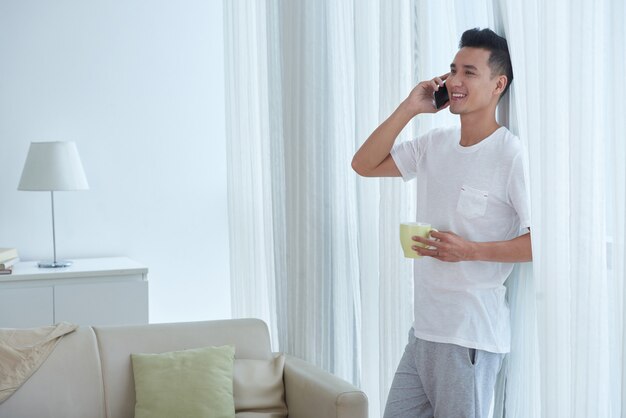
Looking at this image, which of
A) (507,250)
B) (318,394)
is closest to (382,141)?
(507,250)

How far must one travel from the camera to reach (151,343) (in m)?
3.00

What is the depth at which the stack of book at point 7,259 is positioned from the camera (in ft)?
13.5

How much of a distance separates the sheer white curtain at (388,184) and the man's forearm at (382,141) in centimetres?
10

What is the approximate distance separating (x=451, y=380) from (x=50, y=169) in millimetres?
2749

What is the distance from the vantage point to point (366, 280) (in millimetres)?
2943

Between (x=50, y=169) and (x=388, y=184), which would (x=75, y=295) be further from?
(x=388, y=184)

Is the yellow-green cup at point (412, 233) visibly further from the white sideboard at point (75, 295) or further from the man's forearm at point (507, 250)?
the white sideboard at point (75, 295)

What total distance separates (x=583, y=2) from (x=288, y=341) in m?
2.14

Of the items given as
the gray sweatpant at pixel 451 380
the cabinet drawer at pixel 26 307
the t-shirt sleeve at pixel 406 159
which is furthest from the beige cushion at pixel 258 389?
the cabinet drawer at pixel 26 307

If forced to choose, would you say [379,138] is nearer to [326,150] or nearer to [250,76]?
[326,150]

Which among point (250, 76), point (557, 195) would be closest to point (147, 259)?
point (250, 76)

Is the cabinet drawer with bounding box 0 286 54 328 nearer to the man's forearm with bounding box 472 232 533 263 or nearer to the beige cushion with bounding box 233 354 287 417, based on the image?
the beige cushion with bounding box 233 354 287 417

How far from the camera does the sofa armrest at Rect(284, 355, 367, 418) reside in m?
2.61

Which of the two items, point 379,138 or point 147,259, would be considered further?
point 147,259
